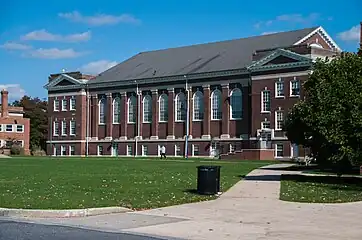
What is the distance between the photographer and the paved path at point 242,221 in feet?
43.2

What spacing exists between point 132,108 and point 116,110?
3.40 metres

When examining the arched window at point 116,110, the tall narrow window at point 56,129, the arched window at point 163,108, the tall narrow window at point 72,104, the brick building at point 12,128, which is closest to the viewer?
the arched window at point 163,108

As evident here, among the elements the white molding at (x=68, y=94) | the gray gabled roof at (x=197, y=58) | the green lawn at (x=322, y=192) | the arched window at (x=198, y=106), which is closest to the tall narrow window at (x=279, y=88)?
the gray gabled roof at (x=197, y=58)

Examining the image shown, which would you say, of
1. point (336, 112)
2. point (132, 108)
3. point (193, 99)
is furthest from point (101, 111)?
point (336, 112)

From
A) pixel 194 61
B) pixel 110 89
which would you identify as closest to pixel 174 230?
pixel 194 61

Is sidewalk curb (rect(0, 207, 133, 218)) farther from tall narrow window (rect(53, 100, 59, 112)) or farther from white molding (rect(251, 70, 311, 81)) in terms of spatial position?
tall narrow window (rect(53, 100, 59, 112))

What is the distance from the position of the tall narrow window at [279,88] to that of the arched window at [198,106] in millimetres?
13325

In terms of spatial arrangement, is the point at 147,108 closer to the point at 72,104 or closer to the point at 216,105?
the point at 216,105

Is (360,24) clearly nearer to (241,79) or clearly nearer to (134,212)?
(241,79)

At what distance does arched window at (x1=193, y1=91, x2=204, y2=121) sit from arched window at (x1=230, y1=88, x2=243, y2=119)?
5.20 meters

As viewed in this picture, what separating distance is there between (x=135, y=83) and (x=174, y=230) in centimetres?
8130

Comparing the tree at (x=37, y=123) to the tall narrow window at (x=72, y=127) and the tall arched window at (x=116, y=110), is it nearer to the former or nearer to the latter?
the tall narrow window at (x=72, y=127)

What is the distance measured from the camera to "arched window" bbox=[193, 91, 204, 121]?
88.0m

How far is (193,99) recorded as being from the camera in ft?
291
